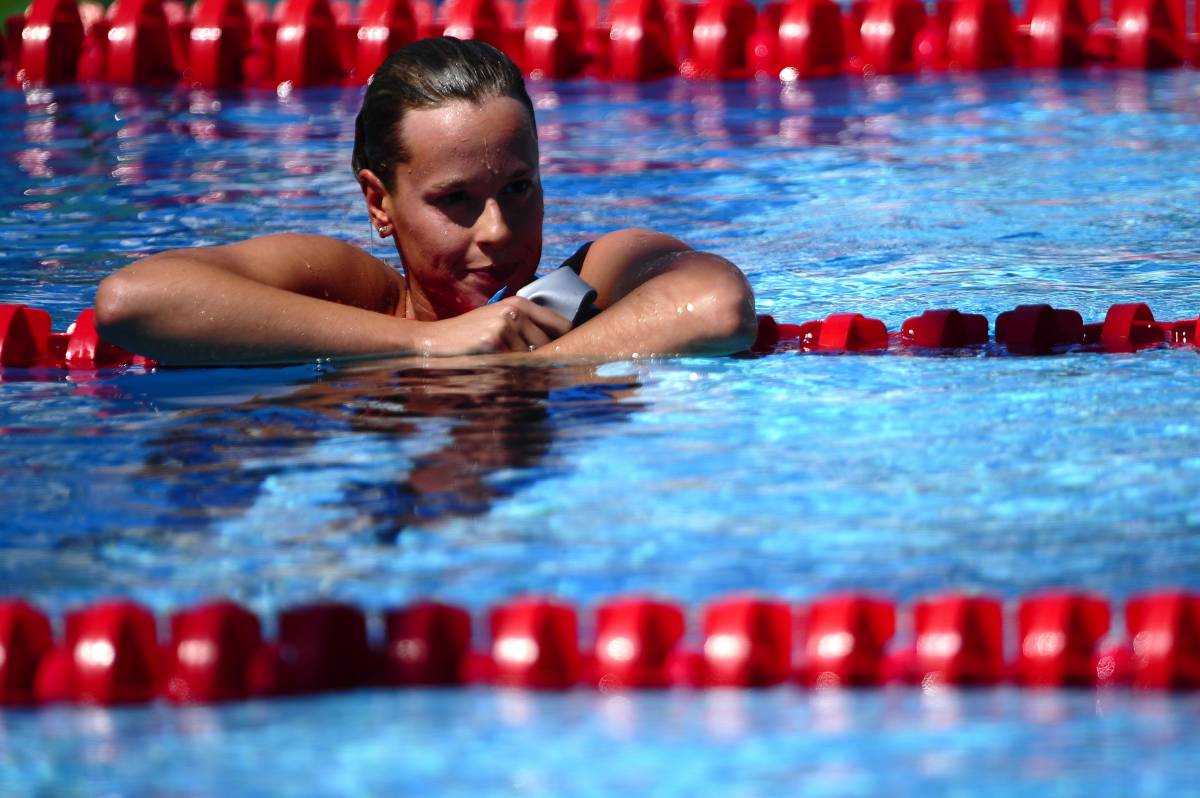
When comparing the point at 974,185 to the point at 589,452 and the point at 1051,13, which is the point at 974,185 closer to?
the point at 1051,13

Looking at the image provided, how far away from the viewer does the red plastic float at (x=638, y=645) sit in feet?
7.54

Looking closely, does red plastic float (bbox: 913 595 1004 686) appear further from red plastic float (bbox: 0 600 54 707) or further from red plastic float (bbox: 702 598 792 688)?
red plastic float (bbox: 0 600 54 707)

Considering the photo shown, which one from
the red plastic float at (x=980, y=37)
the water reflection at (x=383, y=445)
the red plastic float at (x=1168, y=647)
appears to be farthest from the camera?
the red plastic float at (x=980, y=37)

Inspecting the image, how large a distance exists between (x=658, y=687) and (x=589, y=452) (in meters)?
0.87

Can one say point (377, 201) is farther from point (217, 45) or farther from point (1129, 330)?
point (217, 45)

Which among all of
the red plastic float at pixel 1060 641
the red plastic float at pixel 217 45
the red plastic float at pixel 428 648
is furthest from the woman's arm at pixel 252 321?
the red plastic float at pixel 217 45

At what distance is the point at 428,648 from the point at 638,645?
268mm

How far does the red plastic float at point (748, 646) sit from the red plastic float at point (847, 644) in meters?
0.03

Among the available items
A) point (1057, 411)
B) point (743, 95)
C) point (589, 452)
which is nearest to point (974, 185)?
point (743, 95)

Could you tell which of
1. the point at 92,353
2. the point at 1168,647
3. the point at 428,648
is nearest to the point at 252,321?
the point at 92,353

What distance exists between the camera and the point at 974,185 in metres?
6.21

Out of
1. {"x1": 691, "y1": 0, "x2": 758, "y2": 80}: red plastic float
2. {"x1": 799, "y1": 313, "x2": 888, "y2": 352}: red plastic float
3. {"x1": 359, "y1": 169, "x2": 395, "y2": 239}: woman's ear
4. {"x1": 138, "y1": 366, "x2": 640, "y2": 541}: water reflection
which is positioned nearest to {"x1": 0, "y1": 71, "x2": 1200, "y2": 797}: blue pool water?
{"x1": 138, "y1": 366, "x2": 640, "y2": 541}: water reflection

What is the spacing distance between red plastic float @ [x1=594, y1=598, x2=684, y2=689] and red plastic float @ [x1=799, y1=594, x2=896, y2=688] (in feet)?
0.55

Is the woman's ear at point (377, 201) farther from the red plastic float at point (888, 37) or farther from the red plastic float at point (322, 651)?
the red plastic float at point (888, 37)
